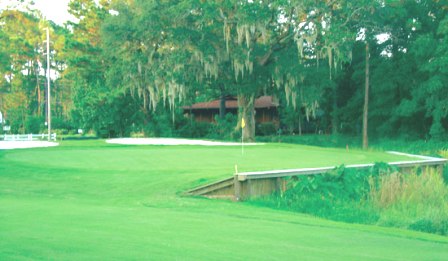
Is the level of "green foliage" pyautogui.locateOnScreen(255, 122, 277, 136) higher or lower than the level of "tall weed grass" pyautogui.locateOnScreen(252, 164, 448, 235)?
higher

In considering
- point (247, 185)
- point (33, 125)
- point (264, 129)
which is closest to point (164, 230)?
point (247, 185)

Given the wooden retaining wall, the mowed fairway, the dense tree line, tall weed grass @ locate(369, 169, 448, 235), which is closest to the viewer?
the mowed fairway

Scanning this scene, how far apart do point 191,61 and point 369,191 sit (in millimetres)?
23170

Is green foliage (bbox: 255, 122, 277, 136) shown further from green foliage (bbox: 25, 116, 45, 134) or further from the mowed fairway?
the mowed fairway

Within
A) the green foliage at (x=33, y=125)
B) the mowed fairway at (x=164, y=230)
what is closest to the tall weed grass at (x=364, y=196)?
the mowed fairway at (x=164, y=230)

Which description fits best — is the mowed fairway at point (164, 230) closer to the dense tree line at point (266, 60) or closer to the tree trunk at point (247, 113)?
the dense tree line at point (266, 60)

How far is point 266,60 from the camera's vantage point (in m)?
36.2

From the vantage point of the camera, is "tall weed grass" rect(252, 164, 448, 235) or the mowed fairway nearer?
the mowed fairway

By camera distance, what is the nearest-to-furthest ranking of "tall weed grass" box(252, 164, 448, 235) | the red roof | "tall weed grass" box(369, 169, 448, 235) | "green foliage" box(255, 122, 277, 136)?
1. "tall weed grass" box(369, 169, 448, 235)
2. "tall weed grass" box(252, 164, 448, 235)
3. "green foliage" box(255, 122, 277, 136)
4. the red roof

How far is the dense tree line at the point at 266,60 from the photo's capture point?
33.4 m

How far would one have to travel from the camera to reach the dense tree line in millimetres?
33438

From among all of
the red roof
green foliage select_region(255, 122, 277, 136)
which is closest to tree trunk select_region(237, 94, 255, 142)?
green foliage select_region(255, 122, 277, 136)

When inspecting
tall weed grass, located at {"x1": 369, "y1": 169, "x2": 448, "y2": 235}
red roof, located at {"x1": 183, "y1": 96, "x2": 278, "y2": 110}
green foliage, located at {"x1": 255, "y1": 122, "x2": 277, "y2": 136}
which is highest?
red roof, located at {"x1": 183, "y1": 96, "x2": 278, "y2": 110}

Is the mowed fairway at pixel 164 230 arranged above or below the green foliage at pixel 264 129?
below
